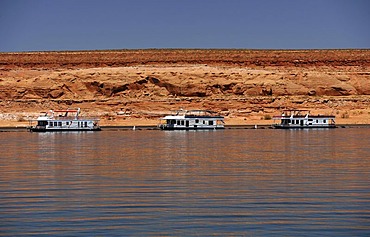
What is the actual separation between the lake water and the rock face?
53045 mm

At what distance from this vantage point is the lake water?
683 inches

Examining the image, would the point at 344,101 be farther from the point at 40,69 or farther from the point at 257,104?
the point at 40,69

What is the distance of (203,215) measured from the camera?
1872cm

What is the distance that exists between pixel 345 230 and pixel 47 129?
61.0 m

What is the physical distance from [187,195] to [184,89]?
73979 millimetres

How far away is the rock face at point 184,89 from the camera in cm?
9038

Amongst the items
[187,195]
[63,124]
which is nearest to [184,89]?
[63,124]

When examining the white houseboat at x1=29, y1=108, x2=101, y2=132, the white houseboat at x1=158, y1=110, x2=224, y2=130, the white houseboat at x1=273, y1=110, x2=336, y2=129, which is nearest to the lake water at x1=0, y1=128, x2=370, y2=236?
the white houseboat at x1=29, y1=108, x2=101, y2=132

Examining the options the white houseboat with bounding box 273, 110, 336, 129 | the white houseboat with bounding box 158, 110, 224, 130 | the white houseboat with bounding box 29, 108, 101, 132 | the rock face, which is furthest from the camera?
the rock face

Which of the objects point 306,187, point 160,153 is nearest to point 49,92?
point 160,153

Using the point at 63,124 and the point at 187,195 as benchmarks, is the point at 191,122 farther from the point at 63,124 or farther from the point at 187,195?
the point at 187,195

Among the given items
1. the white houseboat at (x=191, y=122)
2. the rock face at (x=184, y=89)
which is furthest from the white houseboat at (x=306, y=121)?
the rock face at (x=184, y=89)

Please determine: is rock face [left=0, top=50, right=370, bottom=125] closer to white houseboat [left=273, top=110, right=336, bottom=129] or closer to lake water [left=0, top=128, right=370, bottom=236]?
white houseboat [left=273, top=110, right=336, bottom=129]

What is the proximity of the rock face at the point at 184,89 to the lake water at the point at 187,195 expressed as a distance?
53.0 metres
